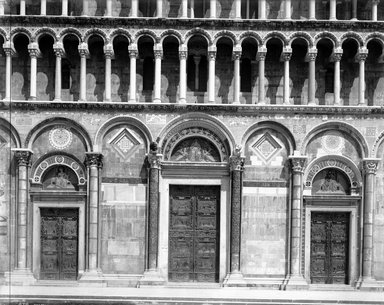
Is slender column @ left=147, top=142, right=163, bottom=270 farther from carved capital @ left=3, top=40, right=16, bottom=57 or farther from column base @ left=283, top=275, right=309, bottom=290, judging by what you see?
carved capital @ left=3, top=40, right=16, bottom=57

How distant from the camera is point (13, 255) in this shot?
23797 millimetres

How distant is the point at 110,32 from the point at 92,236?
8.32 meters

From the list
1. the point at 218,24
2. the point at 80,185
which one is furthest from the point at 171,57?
the point at 80,185

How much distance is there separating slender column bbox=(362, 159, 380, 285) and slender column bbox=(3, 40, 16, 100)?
14798 millimetres

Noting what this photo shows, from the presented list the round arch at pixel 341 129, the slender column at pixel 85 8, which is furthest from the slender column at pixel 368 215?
the slender column at pixel 85 8

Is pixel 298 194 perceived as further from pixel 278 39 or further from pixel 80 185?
pixel 80 185

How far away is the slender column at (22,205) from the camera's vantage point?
2367 centimetres

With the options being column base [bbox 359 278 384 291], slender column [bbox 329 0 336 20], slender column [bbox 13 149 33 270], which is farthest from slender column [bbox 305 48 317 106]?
slender column [bbox 13 149 33 270]

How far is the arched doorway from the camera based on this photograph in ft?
→ 79.0

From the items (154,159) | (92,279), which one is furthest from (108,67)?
(92,279)

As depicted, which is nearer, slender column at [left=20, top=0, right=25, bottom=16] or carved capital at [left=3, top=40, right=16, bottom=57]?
carved capital at [left=3, top=40, right=16, bottom=57]

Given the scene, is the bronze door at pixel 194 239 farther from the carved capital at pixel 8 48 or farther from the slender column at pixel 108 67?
the carved capital at pixel 8 48

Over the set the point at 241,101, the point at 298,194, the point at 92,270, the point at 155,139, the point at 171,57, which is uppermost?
the point at 171,57

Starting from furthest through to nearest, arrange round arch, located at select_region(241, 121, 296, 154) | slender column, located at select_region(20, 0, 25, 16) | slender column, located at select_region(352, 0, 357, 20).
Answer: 1. slender column, located at select_region(352, 0, 357, 20)
2. slender column, located at select_region(20, 0, 25, 16)
3. round arch, located at select_region(241, 121, 296, 154)
